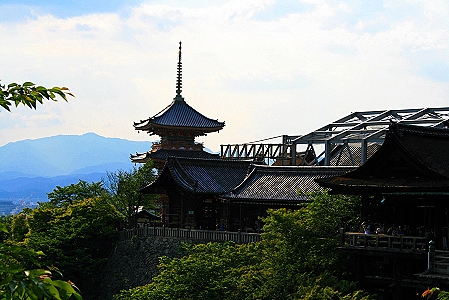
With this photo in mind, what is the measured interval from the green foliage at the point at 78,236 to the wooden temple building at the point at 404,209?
Answer: 60.9ft

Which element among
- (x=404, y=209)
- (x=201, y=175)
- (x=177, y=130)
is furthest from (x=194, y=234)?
(x=177, y=130)

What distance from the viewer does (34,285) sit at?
20.3 ft

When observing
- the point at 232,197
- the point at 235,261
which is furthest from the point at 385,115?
the point at 235,261

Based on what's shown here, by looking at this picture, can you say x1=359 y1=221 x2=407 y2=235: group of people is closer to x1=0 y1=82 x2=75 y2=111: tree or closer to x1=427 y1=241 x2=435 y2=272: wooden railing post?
x1=427 y1=241 x2=435 y2=272: wooden railing post

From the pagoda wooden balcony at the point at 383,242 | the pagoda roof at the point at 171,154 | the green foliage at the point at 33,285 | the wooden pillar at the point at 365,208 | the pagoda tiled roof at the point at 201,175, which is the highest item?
the pagoda roof at the point at 171,154

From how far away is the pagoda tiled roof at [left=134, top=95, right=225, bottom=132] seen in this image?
60562mm

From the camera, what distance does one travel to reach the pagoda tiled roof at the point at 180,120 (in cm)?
6056

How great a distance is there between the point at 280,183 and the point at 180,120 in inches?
977

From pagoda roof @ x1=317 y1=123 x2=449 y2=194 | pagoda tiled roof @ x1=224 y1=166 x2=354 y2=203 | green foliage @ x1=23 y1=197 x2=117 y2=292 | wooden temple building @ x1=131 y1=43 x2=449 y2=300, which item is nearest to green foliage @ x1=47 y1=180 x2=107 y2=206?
green foliage @ x1=23 y1=197 x2=117 y2=292

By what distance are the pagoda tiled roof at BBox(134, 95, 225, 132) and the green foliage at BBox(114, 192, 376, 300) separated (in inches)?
1217

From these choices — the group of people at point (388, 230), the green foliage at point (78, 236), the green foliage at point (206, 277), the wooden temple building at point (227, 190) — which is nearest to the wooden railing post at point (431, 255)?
the group of people at point (388, 230)

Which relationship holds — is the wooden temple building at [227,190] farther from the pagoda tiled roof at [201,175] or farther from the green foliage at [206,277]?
the green foliage at [206,277]

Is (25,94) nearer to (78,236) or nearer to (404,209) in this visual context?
(404,209)

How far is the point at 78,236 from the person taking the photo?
40.4 metres
